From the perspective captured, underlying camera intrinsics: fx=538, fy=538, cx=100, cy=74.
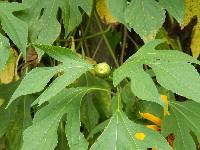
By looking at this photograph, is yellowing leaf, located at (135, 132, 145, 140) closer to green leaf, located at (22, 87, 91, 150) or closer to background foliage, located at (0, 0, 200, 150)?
background foliage, located at (0, 0, 200, 150)

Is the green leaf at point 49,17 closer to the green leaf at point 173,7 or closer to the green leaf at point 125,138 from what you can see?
the green leaf at point 173,7

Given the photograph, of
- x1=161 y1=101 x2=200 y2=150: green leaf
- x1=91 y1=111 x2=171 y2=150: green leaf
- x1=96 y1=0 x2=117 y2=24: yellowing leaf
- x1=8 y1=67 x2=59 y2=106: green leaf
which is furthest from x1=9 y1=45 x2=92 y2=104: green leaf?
x1=96 y1=0 x2=117 y2=24: yellowing leaf

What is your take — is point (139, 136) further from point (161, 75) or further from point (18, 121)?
point (18, 121)

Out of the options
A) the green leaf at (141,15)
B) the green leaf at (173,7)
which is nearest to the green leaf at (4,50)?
the green leaf at (141,15)

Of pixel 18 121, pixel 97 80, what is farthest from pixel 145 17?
pixel 18 121

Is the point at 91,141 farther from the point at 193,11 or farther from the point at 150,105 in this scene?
the point at 193,11

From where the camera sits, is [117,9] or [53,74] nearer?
[53,74]

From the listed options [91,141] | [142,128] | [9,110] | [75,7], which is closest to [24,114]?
[9,110]
